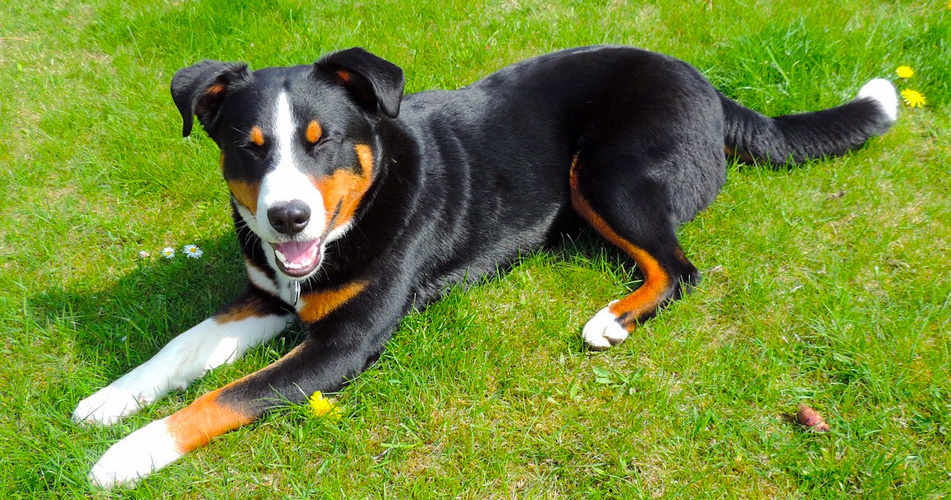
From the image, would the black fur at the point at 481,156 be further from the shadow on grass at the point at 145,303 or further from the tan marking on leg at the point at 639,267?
the shadow on grass at the point at 145,303

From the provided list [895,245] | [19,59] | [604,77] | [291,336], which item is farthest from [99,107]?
[895,245]

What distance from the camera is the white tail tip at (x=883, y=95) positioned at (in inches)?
149

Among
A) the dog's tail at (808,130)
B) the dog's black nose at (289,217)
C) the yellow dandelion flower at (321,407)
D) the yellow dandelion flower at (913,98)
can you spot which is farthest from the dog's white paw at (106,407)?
the yellow dandelion flower at (913,98)

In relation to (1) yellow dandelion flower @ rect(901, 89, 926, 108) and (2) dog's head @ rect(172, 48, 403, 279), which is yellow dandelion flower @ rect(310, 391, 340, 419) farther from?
(1) yellow dandelion flower @ rect(901, 89, 926, 108)

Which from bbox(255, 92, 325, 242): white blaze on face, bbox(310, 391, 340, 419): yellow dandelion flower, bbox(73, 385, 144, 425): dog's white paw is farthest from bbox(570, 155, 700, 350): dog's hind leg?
bbox(73, 385, 144, 425): dog's white paw

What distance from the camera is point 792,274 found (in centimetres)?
334

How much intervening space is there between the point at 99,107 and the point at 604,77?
11.3 feet

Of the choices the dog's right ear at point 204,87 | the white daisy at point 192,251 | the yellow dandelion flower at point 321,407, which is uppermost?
the dog's right ear at point 204,87

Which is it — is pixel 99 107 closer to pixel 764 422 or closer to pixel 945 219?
pixel 764 422

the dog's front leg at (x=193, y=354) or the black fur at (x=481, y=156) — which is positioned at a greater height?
the black fur at (x=481, y=156)

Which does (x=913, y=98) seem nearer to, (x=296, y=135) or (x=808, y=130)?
(x=808, y=130)

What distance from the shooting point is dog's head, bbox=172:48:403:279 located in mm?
2543

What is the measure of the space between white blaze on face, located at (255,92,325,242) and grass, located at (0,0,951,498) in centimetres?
70

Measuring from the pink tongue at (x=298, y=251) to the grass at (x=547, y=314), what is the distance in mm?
549
